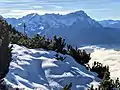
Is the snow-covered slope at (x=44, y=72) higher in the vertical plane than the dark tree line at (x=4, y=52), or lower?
lower

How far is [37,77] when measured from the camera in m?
39.2

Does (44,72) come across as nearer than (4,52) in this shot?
No

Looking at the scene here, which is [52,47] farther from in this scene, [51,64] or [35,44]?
[51,64]

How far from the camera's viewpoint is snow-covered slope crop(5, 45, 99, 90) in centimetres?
3716

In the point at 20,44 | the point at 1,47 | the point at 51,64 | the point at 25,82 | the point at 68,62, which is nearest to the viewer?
the point at 1,47

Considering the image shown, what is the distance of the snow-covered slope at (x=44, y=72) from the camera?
37156 mm

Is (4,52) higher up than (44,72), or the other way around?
(4,52)

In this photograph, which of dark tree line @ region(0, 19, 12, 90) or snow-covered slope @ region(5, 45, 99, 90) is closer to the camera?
dark tree line @ region(0, 19, 12, 90)

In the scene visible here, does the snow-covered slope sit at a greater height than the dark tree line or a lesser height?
lesser

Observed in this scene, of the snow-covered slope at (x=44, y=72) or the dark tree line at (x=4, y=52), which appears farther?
the snow-covered slope at (x=44, y=72)

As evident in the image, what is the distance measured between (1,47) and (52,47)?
18569 millimetres

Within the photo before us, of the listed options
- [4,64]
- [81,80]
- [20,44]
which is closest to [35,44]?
[20,44]

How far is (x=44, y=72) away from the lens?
40.7 metres

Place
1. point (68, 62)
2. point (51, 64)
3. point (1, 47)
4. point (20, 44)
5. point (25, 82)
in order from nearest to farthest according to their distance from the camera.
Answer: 1. point (1, 47)
2. point (25, 82)
3. point (51, 64)
4. point (68, 62)
5. point (20, 44)
